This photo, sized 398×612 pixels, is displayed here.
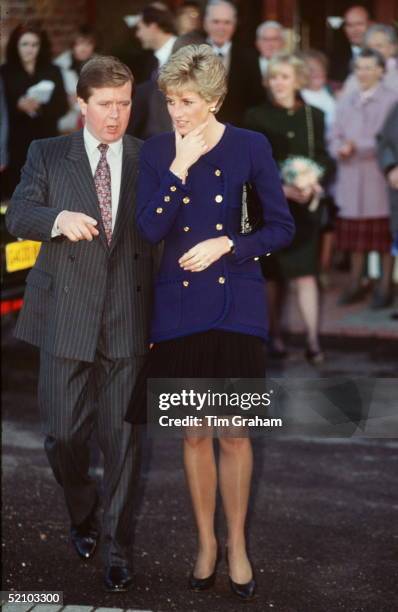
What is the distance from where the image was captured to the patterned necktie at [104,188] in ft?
15.9

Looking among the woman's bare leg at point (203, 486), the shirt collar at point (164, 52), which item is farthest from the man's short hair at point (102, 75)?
the shirt collar at point (164, 52)

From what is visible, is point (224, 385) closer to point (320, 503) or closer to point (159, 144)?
point (159, 144)

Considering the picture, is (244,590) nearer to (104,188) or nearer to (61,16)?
(104,188)

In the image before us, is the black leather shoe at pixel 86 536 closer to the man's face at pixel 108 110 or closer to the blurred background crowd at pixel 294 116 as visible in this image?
the man's face at pixel 108 110

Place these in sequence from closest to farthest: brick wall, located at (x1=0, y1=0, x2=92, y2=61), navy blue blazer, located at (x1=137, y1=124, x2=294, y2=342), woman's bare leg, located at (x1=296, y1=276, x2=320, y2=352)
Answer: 1. navy blue blazer, located at (x1=137, y1=124, x2=294, y2=342)
2. woman's bare leg, located at (x1=296, y1=276, x2=320, y2=352)
3. brick wall, located at (x1=0, y1=0, x2=92, y2=61)

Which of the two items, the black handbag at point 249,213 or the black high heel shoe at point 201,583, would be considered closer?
the black handbag at point 249,213

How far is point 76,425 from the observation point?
509cm

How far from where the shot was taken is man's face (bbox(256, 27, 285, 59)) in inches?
498

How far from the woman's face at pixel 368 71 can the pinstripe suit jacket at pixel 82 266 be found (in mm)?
6414

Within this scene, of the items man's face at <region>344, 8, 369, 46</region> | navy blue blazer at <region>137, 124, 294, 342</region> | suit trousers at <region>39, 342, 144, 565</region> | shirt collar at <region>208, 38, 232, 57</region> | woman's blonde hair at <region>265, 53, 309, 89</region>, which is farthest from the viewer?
man's face at <region>344, 8, 369, 46</region>

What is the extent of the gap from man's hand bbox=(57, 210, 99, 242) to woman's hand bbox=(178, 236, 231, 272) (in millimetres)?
324

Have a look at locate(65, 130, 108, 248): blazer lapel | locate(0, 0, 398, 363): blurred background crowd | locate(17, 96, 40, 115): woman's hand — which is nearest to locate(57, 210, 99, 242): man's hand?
locate(65, 130, 108, 248): blazer lapel

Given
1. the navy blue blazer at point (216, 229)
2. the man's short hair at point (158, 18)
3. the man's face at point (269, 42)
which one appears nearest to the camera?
the navy blue blazer at point (216, 229)

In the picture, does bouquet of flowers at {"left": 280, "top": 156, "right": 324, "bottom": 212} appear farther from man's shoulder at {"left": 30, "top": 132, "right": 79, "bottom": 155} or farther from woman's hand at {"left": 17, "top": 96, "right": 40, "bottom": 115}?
man's shoulder at {"left": 30, "top": 132, "right": 79, "bottom": 155}
